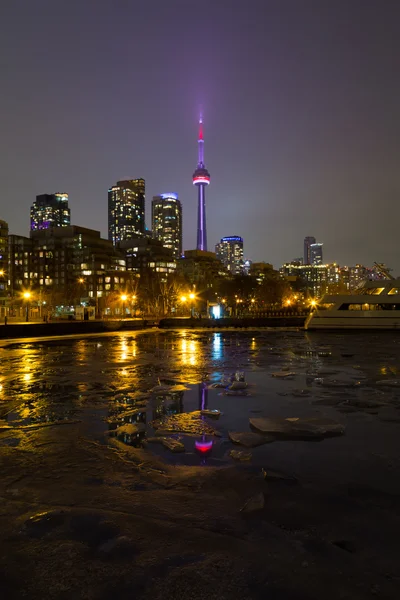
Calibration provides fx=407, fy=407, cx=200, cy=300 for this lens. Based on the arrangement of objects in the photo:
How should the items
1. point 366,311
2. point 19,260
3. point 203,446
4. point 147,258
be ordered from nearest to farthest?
point 203,446
point 366,311
point 19,260
point 147,258

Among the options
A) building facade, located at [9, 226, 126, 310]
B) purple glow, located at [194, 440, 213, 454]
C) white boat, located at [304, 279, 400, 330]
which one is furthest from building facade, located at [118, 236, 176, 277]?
purple glow, located at [194, 440, 213, 454]

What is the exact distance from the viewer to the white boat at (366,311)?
143 ft

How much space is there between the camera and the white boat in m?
43.5

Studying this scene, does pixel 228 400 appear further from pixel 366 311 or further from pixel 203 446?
pixel 366 311

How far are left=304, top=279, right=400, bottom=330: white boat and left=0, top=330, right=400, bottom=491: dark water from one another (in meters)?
26.3

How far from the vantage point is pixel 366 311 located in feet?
145

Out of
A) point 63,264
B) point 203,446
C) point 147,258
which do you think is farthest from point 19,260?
point 203,446

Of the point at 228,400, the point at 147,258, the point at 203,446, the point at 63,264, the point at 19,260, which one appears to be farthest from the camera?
the point at 147,258

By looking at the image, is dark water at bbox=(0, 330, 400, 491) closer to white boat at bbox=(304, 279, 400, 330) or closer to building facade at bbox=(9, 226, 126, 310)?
white boat at bbox=(304, 279, 400, 330)

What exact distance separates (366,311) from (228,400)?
38055 mm

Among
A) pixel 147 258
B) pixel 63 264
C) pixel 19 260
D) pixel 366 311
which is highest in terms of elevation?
pixel 147 258

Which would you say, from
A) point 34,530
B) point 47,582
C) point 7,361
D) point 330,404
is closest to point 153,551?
point 47,582

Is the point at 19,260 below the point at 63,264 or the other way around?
the other way around

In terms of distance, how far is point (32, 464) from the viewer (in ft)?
19.4
